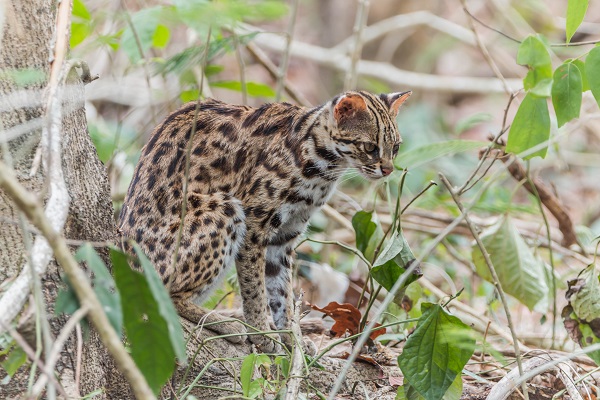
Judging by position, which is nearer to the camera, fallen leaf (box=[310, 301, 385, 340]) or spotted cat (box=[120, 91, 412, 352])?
fallen leaf (box=[310, 301, 385, 340])

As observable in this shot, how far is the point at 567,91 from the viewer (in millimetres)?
3436

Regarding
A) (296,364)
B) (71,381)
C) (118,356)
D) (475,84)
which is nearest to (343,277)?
(296,364)

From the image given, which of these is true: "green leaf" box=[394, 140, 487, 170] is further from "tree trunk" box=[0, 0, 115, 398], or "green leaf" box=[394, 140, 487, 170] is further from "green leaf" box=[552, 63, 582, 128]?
"tree trunk" box=[0, 0, 115, 398]

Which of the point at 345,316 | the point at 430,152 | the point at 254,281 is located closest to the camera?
the point at 345,316

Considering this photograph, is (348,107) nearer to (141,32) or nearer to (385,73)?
(141,32)

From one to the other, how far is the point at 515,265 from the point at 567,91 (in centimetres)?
152

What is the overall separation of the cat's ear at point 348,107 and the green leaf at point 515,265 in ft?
3.56

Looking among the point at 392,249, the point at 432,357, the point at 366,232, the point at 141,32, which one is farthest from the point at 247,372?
the point at 141,32

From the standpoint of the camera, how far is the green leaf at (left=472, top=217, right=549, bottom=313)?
15.3ft

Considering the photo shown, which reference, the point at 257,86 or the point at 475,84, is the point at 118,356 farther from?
the point at 475,84

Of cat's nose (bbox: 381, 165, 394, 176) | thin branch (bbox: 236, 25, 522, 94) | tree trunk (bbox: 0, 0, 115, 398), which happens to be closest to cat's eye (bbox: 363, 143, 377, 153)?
cat's nose (bbox: 381, 165, 394, 176)

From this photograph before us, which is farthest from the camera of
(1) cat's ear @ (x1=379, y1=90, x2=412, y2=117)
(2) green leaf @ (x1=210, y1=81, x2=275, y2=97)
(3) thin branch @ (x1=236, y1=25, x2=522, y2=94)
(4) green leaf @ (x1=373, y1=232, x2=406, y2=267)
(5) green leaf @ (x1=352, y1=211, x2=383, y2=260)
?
(3) thin branch @ (x1=236, y1=25, x2=522, y2=94)

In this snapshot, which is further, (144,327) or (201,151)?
(201,151)

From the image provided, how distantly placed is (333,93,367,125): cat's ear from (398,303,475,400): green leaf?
5.97ft
